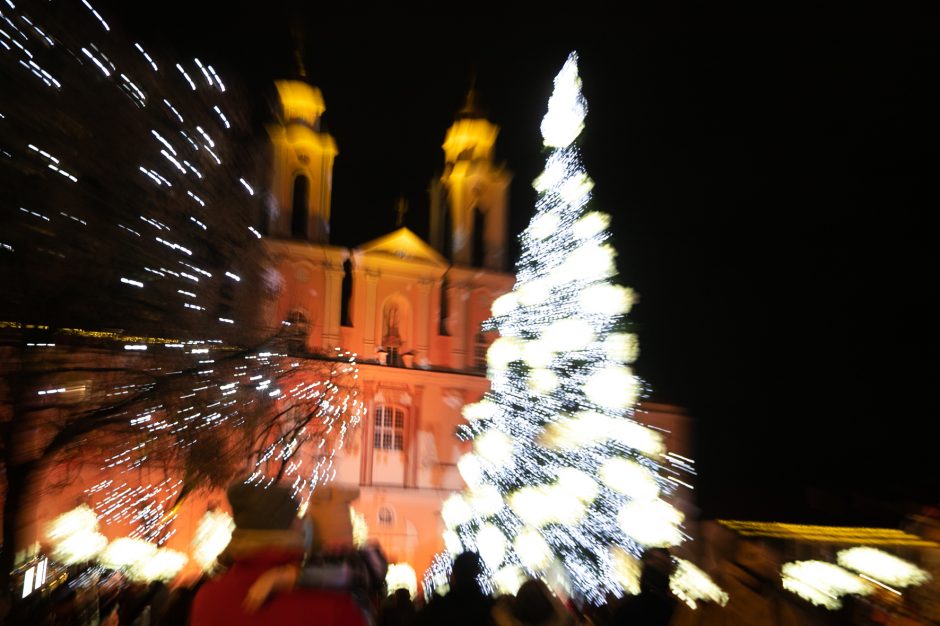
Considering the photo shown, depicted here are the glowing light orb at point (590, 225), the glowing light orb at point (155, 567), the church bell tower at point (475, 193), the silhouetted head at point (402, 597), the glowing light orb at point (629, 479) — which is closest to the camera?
the silhouetted head at point (402, 597)

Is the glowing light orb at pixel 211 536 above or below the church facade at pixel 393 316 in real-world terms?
below

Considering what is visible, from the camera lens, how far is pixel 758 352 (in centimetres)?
2416

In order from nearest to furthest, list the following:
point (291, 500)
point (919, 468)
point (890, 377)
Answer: point (291, 500) → point (919, 468) → point (890, 377)

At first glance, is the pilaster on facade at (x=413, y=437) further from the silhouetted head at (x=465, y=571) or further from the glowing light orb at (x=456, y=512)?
the silhouetted head at (x=465, y=571)

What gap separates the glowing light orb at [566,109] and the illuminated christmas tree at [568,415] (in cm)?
3

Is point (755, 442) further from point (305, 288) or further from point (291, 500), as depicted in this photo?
point (291, 500)

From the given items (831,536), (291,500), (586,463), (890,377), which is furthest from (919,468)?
(291,500)

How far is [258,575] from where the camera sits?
11.3 ft

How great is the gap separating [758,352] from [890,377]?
15.7 feet

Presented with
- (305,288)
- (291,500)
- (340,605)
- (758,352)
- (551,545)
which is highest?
(305,288)

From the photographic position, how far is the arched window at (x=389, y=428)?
2766cm

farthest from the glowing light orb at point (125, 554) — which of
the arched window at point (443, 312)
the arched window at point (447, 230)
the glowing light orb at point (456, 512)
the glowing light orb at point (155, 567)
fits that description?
the arched window at point (447, 230)

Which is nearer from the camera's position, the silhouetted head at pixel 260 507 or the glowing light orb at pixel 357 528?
the silhouetted head at pixel 260 507

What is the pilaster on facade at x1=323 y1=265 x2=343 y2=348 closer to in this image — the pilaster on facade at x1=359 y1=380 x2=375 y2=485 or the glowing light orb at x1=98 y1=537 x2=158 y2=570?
the pilaster on facade at x1=359 y1=380 x2=375 y2=485
